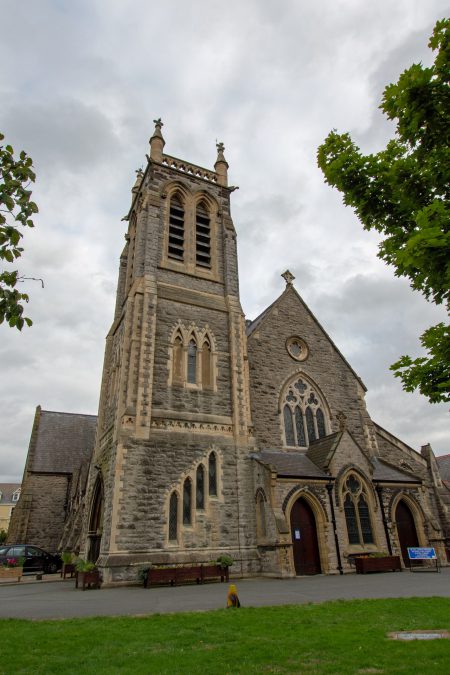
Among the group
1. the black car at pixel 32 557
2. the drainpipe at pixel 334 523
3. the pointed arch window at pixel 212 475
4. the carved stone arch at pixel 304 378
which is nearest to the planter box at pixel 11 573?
the black car at pixel 32 557

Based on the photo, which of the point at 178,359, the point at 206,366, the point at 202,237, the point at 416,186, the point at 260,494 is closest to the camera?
the point at 416,186

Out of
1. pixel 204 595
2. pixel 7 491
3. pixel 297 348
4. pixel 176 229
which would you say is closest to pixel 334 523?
pixel 204 595

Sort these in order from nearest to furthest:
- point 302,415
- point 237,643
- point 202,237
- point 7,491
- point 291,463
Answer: point 237,643 → point 291,463 → point 302,415 → point 202,237 → point 7,491

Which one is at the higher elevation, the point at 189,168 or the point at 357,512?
the point at 189,168

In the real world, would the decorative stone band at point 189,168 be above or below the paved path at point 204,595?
above

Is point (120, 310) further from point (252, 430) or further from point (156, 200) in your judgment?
point (252, 430)

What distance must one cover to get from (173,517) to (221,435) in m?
3.93

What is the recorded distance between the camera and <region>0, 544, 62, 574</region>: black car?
933 inches

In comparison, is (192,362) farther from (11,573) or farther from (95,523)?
A: (11,573)

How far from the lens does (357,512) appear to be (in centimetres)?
1886

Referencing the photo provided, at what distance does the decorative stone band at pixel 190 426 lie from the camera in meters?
17.8

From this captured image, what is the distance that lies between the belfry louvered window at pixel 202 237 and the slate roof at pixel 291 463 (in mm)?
10488

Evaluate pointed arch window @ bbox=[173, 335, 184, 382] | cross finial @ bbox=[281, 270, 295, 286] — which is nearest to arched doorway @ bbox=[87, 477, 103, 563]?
pointed arch window @ bbox=[173, 335, 184, 382]

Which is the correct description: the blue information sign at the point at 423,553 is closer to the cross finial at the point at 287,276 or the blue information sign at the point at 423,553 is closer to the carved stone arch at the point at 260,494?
the carved stone arch at the point at 260,494
